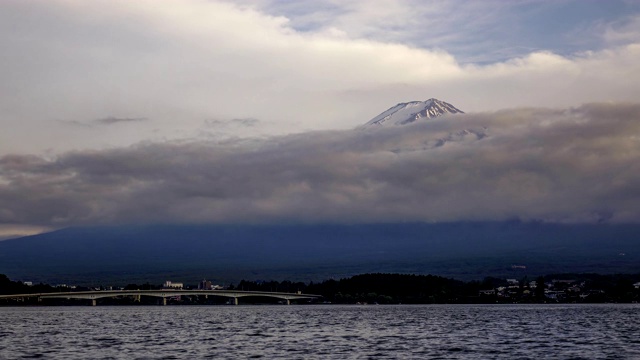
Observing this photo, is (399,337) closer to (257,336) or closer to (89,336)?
(257,336)

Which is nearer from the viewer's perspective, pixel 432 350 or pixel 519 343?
pixel 432 350

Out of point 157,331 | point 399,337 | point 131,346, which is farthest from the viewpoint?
point 157,331

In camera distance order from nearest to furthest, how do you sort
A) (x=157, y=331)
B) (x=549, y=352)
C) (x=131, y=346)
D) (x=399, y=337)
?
(x=549, y=352), (x=131, y=346), (x=399, y=337), (x=157, y=331)

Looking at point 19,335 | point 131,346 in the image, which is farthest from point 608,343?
point 19,335

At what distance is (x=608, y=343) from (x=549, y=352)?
31.5ft

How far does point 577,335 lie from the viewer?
8050 centimetres

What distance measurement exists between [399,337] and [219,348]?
1678 centimetres

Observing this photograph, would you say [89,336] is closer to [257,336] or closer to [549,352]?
[257,336]

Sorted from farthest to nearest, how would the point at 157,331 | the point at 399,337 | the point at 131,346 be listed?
the point at 157,331, the point at 399,337, the point at 131,346

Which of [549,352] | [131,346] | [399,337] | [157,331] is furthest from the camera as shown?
[157,331]

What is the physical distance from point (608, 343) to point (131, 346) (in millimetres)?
31611

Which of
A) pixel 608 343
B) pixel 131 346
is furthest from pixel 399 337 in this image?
pixel 131 346

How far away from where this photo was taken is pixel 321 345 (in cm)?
6844

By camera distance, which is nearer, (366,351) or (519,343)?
(366,351)
